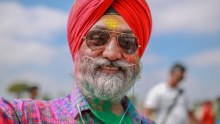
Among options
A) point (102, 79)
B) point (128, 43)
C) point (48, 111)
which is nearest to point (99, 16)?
point (128, 43)

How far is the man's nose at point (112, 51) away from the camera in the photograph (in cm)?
276

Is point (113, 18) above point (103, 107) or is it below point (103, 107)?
above

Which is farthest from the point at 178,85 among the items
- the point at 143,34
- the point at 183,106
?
the point at 143,34

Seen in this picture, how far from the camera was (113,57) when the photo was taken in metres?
2.76

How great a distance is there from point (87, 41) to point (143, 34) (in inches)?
14.1

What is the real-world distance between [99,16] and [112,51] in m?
0.23

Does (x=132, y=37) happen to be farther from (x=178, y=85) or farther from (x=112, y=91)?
(x=178, y=85)

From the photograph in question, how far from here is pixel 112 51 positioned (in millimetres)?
2783

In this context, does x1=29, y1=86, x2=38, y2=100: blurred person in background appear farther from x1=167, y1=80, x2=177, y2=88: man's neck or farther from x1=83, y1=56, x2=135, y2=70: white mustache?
x1=83, y1=56, x2=135, y2=70: white mustache

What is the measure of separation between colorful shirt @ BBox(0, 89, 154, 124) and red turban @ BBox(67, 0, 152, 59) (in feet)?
1.11

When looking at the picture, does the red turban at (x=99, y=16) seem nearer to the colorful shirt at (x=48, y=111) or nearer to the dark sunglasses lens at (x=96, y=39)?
the dark sunglasses lens at (x=96, y=39)

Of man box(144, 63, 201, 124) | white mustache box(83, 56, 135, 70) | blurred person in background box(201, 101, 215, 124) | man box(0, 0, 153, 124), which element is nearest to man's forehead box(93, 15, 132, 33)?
man box(0, 0, 153, 124)

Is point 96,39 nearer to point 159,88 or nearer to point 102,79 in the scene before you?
point 102,79

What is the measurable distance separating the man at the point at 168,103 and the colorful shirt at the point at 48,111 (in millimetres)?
4559
